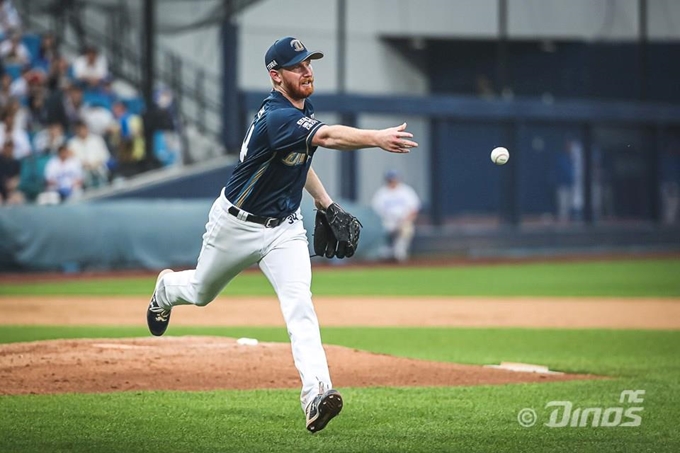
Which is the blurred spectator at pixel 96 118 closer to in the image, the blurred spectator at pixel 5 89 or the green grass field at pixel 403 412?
the blurred spectator at pixel 5 89

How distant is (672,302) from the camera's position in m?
15.0

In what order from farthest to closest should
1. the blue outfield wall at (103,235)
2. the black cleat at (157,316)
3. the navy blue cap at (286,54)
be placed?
the blue outfield wall at (103,235) < the black cleat at (157,316) < the navy blue cap at (286,54)

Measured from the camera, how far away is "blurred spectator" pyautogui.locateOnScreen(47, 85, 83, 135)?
62.1 ft

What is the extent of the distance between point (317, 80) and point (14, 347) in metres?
16.2

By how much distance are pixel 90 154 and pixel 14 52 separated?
290cm

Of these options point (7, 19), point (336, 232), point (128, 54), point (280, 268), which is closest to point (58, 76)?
point (7, 19)

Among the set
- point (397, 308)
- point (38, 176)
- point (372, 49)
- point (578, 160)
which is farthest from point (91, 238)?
point (578, 160)

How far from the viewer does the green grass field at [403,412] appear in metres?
5.50

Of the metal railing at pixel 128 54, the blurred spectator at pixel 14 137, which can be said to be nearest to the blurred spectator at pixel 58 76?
the blurred spectator at pixel 14 137

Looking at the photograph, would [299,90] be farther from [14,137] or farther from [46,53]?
[46,53]

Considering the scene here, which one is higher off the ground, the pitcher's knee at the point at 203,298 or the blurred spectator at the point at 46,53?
the blurred spectator at the point at 46,53

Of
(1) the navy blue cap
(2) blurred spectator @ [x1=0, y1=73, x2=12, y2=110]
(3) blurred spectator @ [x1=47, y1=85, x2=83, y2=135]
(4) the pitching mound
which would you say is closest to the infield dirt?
(4) the pitching mound

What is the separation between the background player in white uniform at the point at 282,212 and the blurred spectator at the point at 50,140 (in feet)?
41.5

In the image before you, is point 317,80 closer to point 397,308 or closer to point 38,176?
point 38,176
